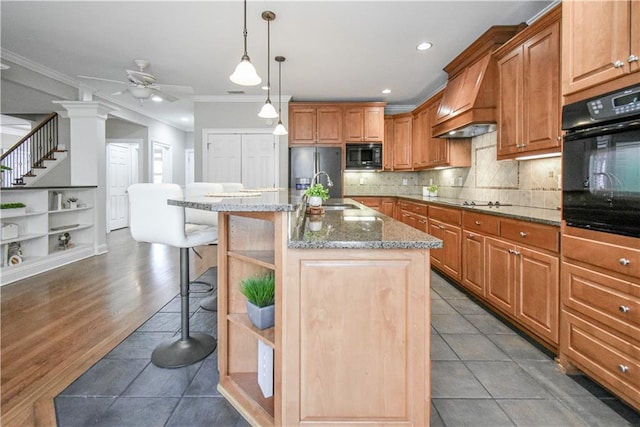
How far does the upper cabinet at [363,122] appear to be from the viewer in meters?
5.66

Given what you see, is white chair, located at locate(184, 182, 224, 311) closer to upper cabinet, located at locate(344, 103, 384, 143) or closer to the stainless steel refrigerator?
the stainless steel refrigerator

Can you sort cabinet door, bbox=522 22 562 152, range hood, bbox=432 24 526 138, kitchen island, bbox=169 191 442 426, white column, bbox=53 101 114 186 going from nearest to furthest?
kitchen island, bbox=169 191 442 426 < cabinet door, bbox=522 22 562 152 < range hood, bbox=432 24 526 138 < white column, bbox=53 101 114 186

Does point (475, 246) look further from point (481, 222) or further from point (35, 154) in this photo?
point (35, 154)

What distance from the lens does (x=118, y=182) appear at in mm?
7637

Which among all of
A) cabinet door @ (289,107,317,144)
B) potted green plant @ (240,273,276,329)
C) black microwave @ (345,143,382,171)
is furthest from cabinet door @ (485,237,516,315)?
cabinet door @ (289,107,317,144)

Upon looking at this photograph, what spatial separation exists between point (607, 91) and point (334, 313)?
1700mm

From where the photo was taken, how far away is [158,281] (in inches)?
140

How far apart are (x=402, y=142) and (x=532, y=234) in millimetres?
3926

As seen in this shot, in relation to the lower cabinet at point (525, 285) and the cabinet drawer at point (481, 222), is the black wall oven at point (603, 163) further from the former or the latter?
the cabinet drawer at point (481, 222)

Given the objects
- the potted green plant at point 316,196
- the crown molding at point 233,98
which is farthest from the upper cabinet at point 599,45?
the crown molding at point 233,98

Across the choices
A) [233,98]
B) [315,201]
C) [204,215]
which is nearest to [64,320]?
[204,215]

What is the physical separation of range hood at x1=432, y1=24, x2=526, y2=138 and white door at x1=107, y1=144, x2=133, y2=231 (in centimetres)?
716

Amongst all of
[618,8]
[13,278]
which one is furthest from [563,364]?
[13,278]

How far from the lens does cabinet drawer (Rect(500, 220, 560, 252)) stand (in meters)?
1.96
